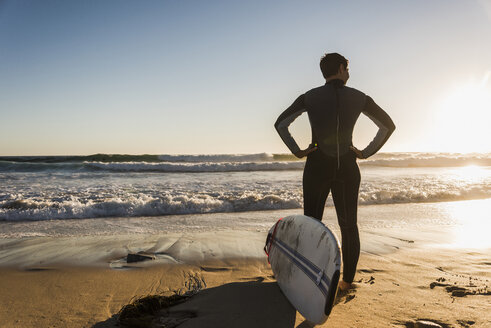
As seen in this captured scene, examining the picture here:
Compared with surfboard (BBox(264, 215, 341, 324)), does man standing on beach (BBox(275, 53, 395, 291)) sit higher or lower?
higher

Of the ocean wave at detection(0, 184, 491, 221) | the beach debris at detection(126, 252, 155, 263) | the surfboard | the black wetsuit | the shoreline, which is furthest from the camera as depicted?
the ocean wave at detection(0, 184, 491, 221)

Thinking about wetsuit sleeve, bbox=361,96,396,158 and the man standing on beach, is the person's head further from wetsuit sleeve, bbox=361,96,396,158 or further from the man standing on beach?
wetsuit sleeve, bbox=361,96,396,158

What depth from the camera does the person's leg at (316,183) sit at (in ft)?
8.83

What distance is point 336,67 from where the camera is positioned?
266 cm

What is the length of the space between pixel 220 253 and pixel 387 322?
2.17 meters

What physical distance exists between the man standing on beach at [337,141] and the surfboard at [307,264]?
0.34 meters

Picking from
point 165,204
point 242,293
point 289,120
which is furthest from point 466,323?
point 165,204

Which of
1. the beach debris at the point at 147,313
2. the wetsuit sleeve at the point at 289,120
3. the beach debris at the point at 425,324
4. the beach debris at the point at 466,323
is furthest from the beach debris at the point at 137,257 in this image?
the beach debris at the point at 466,323

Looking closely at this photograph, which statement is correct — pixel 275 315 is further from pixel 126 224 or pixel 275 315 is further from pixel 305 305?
pixel 126 224

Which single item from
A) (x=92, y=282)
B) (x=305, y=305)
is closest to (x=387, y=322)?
(x=305, y=305)

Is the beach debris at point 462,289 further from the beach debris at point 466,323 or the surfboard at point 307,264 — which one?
the surfboard at point 307,264

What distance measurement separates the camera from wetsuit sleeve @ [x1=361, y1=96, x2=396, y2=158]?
2.70m

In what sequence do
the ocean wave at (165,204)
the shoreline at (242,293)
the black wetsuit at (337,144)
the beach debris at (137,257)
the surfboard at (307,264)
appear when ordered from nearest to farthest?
the surfboard at (307,264), the shoreline at (242,293), the black wetsuit at (337,144), the beach debris at (137,257), the ocean wave at (165,204)

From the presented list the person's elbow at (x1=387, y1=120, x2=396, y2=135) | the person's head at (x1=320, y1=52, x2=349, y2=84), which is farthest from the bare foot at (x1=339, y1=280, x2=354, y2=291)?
the person's head at (x1=320, y1=52, x2=349, y2=84)
